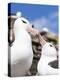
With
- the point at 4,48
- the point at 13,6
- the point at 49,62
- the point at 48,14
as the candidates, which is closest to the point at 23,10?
the point at 13,6

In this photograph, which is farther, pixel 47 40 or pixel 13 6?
pixel 47 40

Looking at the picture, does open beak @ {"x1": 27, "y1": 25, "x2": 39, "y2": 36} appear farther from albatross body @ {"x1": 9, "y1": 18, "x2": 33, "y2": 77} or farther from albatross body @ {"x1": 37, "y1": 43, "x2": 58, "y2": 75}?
albatross body @ {"x1": 37, "y1": 43, "x2": 58, "y2": 75}

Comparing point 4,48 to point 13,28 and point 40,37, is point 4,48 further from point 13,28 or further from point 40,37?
point 40,37

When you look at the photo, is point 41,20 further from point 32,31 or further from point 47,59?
point 47,59

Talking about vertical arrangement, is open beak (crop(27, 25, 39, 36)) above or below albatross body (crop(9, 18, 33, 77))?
above

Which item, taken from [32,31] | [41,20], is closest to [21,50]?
[32,31]

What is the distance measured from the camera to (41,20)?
7.59ft

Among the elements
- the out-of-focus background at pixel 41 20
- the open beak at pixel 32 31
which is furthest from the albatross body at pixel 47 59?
the open beak at pixel 32 31

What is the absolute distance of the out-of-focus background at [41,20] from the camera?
7.41ft

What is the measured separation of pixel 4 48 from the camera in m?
2.19

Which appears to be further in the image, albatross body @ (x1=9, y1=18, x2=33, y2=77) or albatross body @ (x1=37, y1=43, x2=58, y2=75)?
albatross body @ (x1=37, y1=43, x2=58, y2=75)

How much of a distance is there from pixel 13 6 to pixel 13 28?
0.22 meters

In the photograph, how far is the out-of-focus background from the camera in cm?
226

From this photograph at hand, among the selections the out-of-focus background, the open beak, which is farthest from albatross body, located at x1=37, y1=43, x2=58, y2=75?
the open beak
